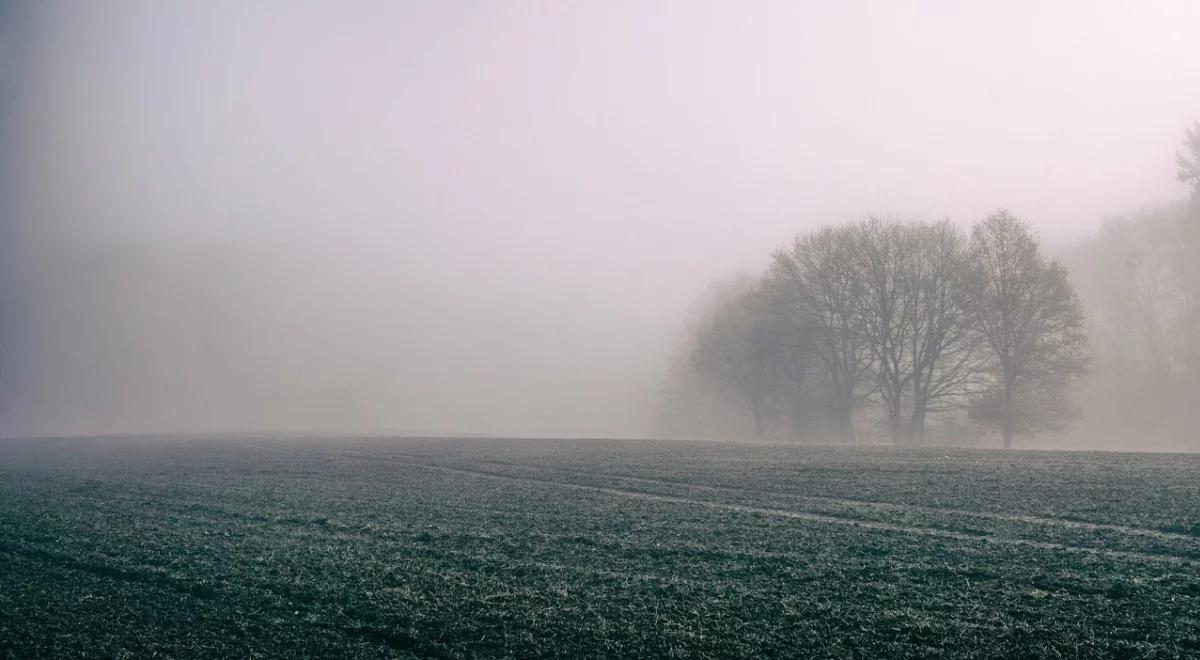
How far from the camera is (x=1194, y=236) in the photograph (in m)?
43.5

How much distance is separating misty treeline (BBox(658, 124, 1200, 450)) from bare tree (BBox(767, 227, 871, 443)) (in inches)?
3.2

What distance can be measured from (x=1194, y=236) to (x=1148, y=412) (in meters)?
11.4

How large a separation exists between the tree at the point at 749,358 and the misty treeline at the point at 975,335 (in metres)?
0.12

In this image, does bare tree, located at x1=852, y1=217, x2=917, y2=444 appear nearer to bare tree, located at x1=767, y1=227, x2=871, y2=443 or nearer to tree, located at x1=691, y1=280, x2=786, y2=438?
bare tree, located at x1=767, y1=227, x2=871, y2=443

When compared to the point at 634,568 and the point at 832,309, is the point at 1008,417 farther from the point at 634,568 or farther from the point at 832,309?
the point at 634,568

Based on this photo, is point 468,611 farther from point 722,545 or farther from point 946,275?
point 946,275

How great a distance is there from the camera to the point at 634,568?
8.56m

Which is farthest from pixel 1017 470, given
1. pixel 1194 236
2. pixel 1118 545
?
pixel 1194 236

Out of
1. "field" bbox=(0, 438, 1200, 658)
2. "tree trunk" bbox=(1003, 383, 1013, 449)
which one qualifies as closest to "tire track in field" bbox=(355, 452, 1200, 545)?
"field" bbox=(0, 438, 1200, 658)

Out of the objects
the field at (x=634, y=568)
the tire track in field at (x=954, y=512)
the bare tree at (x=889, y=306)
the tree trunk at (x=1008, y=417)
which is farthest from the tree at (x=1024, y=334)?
the tire track in field at (x=954, y=512)

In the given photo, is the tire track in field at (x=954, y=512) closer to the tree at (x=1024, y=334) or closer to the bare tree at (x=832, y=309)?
the tree at (x=1024, y=334)

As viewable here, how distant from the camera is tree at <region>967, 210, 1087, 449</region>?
3534 centimetres

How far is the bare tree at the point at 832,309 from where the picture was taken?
42.5 meters

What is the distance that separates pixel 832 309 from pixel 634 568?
3717 cm
